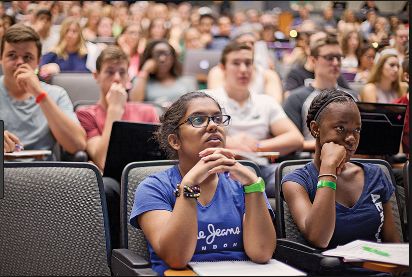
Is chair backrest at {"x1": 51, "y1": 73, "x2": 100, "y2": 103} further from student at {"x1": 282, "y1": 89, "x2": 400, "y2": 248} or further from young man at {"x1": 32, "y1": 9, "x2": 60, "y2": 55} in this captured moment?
student at {"x1": 282, "y1": 89, "x2": 400, "y2": 248}

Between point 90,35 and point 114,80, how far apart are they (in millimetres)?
4812

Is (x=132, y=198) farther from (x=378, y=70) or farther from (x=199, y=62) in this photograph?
(x=199, y=62)

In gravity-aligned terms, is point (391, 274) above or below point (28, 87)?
below

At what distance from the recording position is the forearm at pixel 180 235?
201 centimetres

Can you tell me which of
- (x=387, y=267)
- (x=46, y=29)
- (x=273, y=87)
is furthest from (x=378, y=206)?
(x=46, y=29)

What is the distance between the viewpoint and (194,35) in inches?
348

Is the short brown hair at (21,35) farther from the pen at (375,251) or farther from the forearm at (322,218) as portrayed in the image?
the pen at (375,251)

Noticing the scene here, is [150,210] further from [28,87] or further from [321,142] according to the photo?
[28,87]

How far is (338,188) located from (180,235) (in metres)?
0.69

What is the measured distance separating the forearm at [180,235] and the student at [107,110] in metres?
1.39

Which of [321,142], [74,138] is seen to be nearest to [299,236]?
[321,142]

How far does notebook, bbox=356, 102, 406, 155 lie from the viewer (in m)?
3.33

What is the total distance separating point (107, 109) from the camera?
12.1 feet

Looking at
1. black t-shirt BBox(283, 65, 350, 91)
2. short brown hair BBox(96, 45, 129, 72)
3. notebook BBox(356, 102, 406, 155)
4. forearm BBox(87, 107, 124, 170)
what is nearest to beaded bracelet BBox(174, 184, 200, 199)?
forearm BBox(87, 107, 124, 170)
